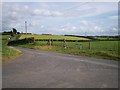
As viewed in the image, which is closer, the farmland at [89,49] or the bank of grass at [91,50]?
the bank of grass at [91,50]

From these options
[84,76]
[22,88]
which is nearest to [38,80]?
[22,88]

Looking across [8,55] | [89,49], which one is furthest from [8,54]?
A: [89,49]

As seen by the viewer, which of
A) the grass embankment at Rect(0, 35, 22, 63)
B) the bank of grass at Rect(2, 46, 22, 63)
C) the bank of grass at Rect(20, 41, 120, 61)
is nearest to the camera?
the bank of grass at Rect(2, 46, 22, 63)

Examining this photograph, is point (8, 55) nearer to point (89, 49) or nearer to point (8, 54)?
point (8, 54)

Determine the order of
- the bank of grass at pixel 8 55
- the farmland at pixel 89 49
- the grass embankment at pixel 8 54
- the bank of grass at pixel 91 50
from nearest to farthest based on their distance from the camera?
the bank of grass at pixel 8 55 < the grass embankment at pixel 8 54 < the bank of grass at pixel 91 50 < the farmland at pixel 89 49

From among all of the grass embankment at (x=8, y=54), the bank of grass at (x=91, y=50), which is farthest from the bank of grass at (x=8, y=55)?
the bank of grass at (x=91, y=50)

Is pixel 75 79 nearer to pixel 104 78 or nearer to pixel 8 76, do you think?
pixel 104 78

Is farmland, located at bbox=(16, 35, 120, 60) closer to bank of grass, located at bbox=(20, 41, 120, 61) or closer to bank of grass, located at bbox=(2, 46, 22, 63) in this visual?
bank of grass, located at bbox=(20, 41, 120, 61)

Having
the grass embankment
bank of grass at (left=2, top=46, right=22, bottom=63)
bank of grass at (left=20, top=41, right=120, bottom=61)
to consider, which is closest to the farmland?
bank of grass at (left=20, top=41, right=120, bottom=61)

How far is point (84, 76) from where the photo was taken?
11.4 metres

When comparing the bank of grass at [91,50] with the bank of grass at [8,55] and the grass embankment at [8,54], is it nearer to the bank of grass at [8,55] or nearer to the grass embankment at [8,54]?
the grass embankment at [8,54]

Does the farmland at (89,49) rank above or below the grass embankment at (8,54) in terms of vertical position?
below

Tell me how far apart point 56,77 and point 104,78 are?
2.17 m

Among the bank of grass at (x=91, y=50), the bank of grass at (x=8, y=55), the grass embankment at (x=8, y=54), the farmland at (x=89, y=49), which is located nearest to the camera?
the bank of grass at (x=8, y=55)
